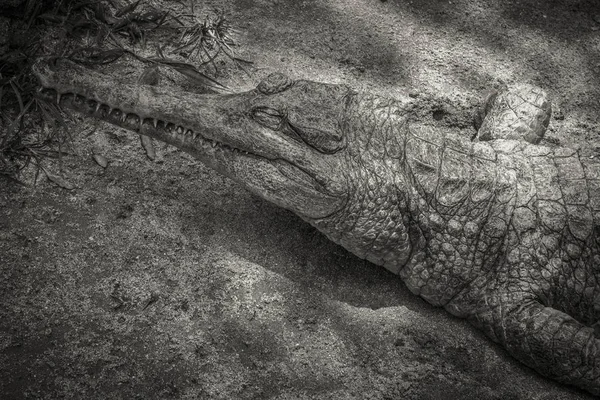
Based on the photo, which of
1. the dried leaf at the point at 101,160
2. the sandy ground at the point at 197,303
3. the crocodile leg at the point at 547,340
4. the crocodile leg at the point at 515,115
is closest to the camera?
the sandy ground at the point at 197,303

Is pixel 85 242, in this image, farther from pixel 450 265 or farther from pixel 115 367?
pixel 450 265

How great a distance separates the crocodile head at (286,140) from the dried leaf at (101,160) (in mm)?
479

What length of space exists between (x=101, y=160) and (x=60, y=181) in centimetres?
29

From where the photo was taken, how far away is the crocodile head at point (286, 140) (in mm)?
3482

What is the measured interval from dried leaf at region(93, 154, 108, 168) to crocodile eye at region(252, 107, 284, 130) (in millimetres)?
1118

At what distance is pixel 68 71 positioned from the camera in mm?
3533

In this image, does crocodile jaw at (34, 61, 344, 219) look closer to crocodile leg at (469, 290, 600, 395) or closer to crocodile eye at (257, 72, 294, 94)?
crocodile eye at (257, 72, 294, 94)

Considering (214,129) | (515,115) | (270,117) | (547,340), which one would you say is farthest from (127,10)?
(547,340)

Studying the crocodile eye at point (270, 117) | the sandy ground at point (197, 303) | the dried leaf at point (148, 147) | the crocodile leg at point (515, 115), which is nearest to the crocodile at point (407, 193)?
the crocodile eye at point (270, 117)

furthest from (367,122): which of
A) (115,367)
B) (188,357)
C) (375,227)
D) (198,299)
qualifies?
(115,367)

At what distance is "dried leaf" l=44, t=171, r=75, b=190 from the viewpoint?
3799 mm

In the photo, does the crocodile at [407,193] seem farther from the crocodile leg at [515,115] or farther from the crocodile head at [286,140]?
the crocodile leg at [515,115]

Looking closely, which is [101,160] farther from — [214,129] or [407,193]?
[407,193]

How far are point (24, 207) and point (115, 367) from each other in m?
1.18
